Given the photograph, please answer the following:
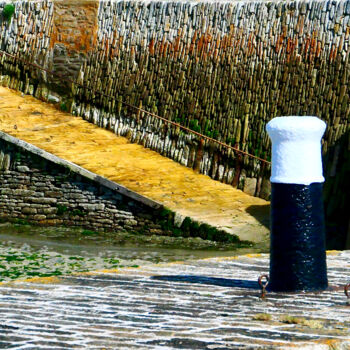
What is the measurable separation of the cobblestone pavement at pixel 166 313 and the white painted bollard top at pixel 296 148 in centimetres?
81

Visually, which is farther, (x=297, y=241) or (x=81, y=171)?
(x=81, y=171)

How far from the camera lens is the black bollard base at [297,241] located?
6.70m

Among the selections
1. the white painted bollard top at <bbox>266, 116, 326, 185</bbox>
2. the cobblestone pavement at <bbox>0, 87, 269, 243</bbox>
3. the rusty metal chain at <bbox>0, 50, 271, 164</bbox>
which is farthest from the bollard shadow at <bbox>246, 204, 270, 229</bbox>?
the white painted bollard top at <bbox>266, 116, 326, 185</bbox>

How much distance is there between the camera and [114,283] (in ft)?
23.7

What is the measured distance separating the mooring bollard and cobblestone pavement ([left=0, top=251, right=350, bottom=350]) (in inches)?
6.1

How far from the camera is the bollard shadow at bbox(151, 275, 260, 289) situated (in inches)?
283

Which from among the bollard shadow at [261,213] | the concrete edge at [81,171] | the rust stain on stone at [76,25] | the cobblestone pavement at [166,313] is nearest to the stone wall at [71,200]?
the concrete edge at [81,171]

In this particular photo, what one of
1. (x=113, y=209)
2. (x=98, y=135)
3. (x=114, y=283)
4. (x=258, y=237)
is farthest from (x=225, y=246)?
(x=114, y=283)

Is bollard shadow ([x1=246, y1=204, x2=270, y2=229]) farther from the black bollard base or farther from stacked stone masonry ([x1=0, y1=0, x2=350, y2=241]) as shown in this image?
the black bollard base

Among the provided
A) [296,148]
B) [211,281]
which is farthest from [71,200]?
[296,148]

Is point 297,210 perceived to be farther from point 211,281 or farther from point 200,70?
point 200,70

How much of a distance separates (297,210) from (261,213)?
1124 centimetres

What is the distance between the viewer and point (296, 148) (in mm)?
6809

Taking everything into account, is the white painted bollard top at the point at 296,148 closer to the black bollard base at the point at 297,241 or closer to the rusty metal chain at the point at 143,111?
the black bollard base at the point at 297,241
